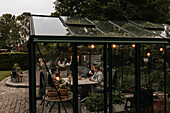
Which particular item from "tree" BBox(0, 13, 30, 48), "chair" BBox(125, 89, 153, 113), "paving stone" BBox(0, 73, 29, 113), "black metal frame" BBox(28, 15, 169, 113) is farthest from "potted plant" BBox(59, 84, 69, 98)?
"tree" BBox(0, 13, 30, 48)

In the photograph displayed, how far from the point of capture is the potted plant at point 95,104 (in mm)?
4151

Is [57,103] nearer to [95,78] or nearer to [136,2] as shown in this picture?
[95,78]

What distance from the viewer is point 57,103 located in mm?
4289

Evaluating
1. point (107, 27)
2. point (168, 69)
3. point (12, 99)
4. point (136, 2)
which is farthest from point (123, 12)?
point (12, 99)

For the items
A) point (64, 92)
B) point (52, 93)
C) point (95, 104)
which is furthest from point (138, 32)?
point (52, 93)

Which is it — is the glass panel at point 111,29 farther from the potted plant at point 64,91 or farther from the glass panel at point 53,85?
the potted plant at point 64,91

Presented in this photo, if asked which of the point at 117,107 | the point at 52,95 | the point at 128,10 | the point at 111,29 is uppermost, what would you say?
the point at 128,10

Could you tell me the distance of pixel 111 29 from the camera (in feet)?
14.7

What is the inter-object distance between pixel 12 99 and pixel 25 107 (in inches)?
52.8

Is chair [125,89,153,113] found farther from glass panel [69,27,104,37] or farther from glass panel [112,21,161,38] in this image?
glass panel [69,27,104,37]

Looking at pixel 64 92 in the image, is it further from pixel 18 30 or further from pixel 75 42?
pixel 18 30

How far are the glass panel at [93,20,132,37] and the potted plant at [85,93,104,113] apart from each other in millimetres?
1534

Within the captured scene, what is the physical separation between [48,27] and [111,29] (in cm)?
162

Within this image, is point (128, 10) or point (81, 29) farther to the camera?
point (128, 10)
